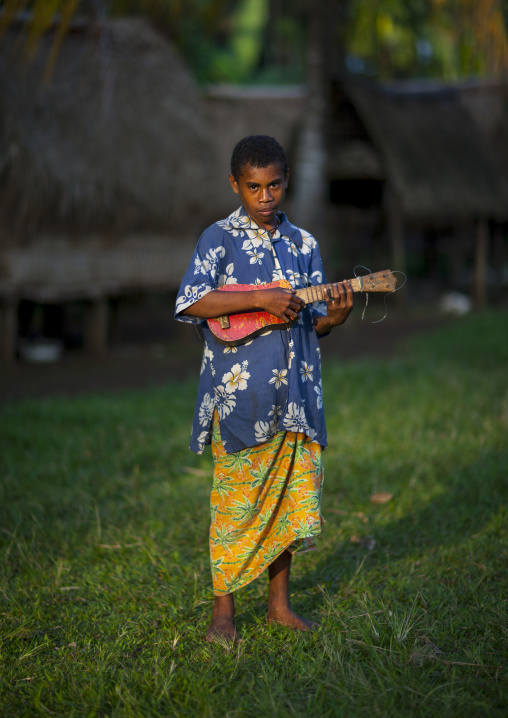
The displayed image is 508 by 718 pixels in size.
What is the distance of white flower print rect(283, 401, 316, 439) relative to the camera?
2.63 metres

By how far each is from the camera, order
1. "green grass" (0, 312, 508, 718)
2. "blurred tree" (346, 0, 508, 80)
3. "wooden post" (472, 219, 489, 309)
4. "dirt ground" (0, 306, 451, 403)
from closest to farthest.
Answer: "green grass" (0, 312, 508, 718), "blurred tree" (346, 0, 508, 80), "dirt ground" (0, 306, 451, 403), "wooden post" (472, 219, 489, 309)

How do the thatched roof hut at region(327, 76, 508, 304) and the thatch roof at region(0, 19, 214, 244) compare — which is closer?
the thatch roof at region(0, 19, 214, 244)

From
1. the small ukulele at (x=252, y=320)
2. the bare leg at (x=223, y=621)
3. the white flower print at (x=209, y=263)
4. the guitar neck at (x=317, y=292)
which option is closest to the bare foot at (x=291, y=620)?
the bare leg at (x=223, y=621)

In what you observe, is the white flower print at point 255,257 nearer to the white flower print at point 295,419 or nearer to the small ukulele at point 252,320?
the small ukulele at point 252,320

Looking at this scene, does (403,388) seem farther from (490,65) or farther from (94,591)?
(94,591)

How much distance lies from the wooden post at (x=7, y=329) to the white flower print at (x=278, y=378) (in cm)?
615

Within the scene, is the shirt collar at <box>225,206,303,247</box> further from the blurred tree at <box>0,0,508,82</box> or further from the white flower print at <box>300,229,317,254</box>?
the blurred tree at <box>0,0,508,82</box>

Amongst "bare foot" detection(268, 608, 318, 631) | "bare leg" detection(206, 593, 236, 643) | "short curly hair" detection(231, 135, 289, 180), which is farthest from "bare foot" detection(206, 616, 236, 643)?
"short curly hair" detection(231, 135, 289, 180)

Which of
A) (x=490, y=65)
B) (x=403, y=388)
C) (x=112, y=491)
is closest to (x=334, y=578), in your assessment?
(x=112, y=491)

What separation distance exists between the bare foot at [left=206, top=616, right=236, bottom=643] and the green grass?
43mm

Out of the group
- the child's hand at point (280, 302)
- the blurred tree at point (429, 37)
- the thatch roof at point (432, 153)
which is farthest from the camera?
the thatch roof at point (432, 153)

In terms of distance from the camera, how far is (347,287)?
8.41 feet

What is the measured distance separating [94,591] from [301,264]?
157 cm

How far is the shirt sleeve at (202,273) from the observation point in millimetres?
2596
